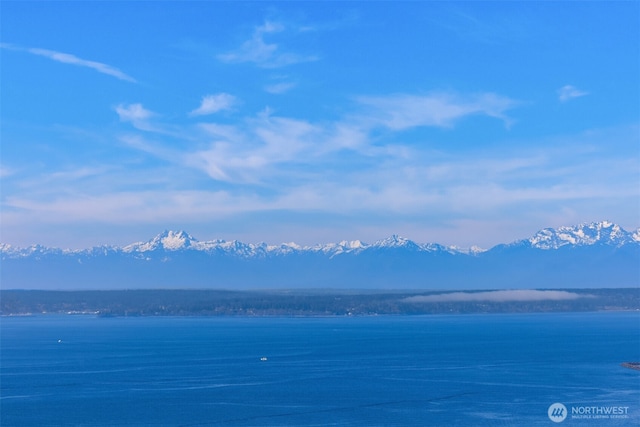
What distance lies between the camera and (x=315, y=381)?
60594 mm

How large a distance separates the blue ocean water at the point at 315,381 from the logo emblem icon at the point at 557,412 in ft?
1.20

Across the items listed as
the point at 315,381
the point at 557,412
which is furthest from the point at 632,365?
the point at 315,381

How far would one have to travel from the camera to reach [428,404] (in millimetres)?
50562

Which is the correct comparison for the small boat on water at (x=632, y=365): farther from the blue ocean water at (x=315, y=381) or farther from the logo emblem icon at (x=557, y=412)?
the logo emblem icon at (x=557, y=412)

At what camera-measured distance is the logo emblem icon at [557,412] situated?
4597cm

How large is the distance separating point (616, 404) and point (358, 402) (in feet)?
47.0

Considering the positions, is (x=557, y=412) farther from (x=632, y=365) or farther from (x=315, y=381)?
(x=632, y=365)

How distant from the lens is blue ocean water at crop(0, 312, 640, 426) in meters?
47.0

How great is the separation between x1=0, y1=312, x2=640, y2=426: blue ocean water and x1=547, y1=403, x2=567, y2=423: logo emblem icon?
14.4 inches

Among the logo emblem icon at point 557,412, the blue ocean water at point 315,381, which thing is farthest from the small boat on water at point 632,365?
the logo emblem icon at point 557,412

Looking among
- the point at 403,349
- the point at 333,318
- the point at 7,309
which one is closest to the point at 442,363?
the point at 403,349

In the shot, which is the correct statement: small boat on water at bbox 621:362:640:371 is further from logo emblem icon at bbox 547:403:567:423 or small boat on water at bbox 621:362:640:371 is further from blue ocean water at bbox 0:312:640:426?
logo emblem icon at bbox 547:403:567:423

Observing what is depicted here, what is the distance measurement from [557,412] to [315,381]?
18.5m

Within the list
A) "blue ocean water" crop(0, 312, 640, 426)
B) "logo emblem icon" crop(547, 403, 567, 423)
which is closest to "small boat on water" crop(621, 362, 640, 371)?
"blue ocean water" crop(0, 312, 640, 426)
